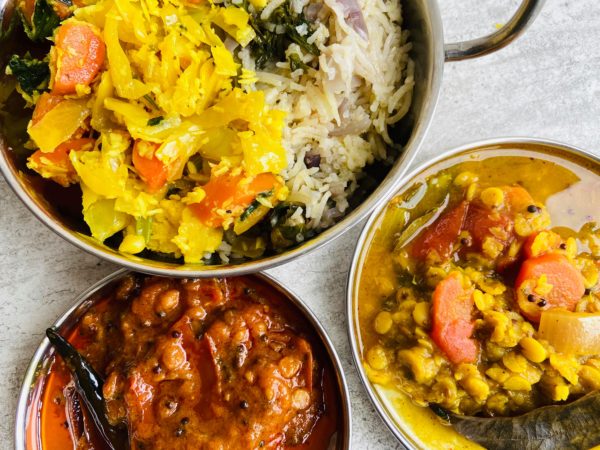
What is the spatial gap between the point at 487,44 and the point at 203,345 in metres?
1.60

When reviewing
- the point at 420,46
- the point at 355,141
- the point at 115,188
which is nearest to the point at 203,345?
the point at 115,188

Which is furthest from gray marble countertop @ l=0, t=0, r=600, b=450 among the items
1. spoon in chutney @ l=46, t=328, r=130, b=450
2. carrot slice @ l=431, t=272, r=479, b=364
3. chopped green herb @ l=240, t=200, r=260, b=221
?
chopped green herb @ l=240, t=200, r=260, b=221

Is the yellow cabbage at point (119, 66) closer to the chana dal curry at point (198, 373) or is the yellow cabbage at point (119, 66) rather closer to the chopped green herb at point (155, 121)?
the chopped green herb at point (155, 121)

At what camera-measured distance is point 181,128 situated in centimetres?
217

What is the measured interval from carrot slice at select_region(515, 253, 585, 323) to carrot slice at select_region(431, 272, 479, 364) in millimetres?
252

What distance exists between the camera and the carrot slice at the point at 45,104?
2.21 metres

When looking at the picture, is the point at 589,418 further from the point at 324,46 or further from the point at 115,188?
the point at 115,188

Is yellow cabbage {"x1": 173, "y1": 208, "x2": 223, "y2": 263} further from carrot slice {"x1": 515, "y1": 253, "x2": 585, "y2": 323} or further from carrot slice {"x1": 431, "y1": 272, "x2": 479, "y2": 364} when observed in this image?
carrot slice {"x1": 515, "y1": 253, "x2": 585, "y2": 323}

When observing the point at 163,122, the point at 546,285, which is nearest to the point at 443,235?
the point at 546,285

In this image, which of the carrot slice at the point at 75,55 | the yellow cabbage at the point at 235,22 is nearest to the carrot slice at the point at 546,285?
the yellow cabbage at the point at 235,22

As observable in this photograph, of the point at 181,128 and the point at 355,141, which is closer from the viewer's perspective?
the point at 181,128

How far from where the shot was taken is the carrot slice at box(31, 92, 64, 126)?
2205 millimetres

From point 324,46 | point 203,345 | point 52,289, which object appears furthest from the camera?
point 52,289

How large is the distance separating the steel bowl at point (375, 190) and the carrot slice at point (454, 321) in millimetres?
657
